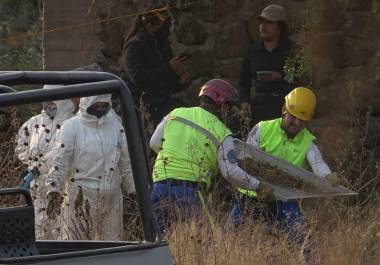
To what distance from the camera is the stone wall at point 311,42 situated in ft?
33.0

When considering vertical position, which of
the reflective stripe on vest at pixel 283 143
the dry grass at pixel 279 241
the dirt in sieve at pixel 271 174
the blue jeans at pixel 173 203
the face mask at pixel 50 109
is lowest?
the dry grass at pixel 279 241

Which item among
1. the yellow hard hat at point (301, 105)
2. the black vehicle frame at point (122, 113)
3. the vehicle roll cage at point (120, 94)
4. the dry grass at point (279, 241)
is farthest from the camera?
the yellow hard hat at point (301, 105)

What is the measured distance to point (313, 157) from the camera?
865cm

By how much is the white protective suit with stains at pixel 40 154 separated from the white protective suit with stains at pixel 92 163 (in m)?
0.09

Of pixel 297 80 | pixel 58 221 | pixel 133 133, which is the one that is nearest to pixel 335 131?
pixel 297 80

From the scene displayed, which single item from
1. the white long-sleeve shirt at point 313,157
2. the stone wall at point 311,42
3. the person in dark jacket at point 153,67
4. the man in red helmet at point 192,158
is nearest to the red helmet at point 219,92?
the man in red helmet at point 192,158

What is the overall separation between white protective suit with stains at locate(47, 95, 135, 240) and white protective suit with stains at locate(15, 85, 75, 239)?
0.09 metres

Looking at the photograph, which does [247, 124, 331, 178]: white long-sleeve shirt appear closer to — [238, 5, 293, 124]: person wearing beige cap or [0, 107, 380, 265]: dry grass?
[0, 107, 380, 265]: dry grass

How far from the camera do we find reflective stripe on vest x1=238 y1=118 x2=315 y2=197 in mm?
8641

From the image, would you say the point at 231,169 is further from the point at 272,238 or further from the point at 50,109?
the point at 50,109

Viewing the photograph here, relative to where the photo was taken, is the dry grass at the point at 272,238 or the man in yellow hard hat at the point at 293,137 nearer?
the dry grass at the point at 272,238

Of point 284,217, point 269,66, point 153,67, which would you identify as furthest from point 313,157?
point 153,67

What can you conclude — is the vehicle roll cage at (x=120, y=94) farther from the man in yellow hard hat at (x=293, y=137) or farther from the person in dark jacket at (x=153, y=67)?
the person in dark jacket at (x=153, y=67)

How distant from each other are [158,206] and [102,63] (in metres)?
3.45
